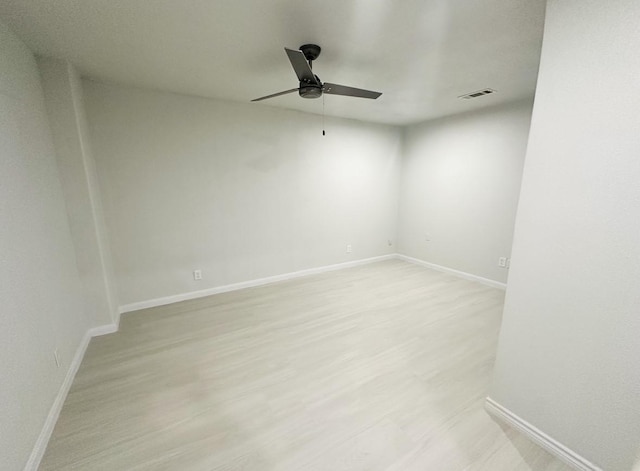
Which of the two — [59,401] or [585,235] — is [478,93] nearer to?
[585,235]

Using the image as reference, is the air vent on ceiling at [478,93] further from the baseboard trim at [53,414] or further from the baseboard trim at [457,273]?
the baseboard trim at [53,414]

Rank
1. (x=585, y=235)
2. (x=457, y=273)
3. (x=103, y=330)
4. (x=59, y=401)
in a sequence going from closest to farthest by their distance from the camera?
(x=585, y=235), (x=59, y=401), (x=103, y=330), (x=457, y=273)

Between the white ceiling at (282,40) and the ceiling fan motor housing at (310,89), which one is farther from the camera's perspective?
the ceiling fan motor housing at (310,89)

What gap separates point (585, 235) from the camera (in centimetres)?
127

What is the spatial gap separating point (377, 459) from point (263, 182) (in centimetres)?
327

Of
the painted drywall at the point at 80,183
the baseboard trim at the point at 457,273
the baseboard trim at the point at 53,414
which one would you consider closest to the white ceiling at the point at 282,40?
the painted drywall at the point at 80,183

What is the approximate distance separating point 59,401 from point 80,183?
175cm

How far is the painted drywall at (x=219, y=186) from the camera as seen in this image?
295cm

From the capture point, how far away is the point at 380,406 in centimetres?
178

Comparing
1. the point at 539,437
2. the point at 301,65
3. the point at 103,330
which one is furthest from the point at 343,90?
the point at 103,330

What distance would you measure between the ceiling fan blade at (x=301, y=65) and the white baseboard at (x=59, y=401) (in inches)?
102

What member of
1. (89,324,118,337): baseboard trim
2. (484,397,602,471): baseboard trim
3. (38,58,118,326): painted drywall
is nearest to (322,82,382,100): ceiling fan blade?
(38,58,118,326): painted drywall

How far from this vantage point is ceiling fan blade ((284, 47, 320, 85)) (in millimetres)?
1623

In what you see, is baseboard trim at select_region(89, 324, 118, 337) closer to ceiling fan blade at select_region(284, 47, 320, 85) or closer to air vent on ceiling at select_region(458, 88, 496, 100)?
ceiling fan blade at select_region(284, 47, 320, 85)
